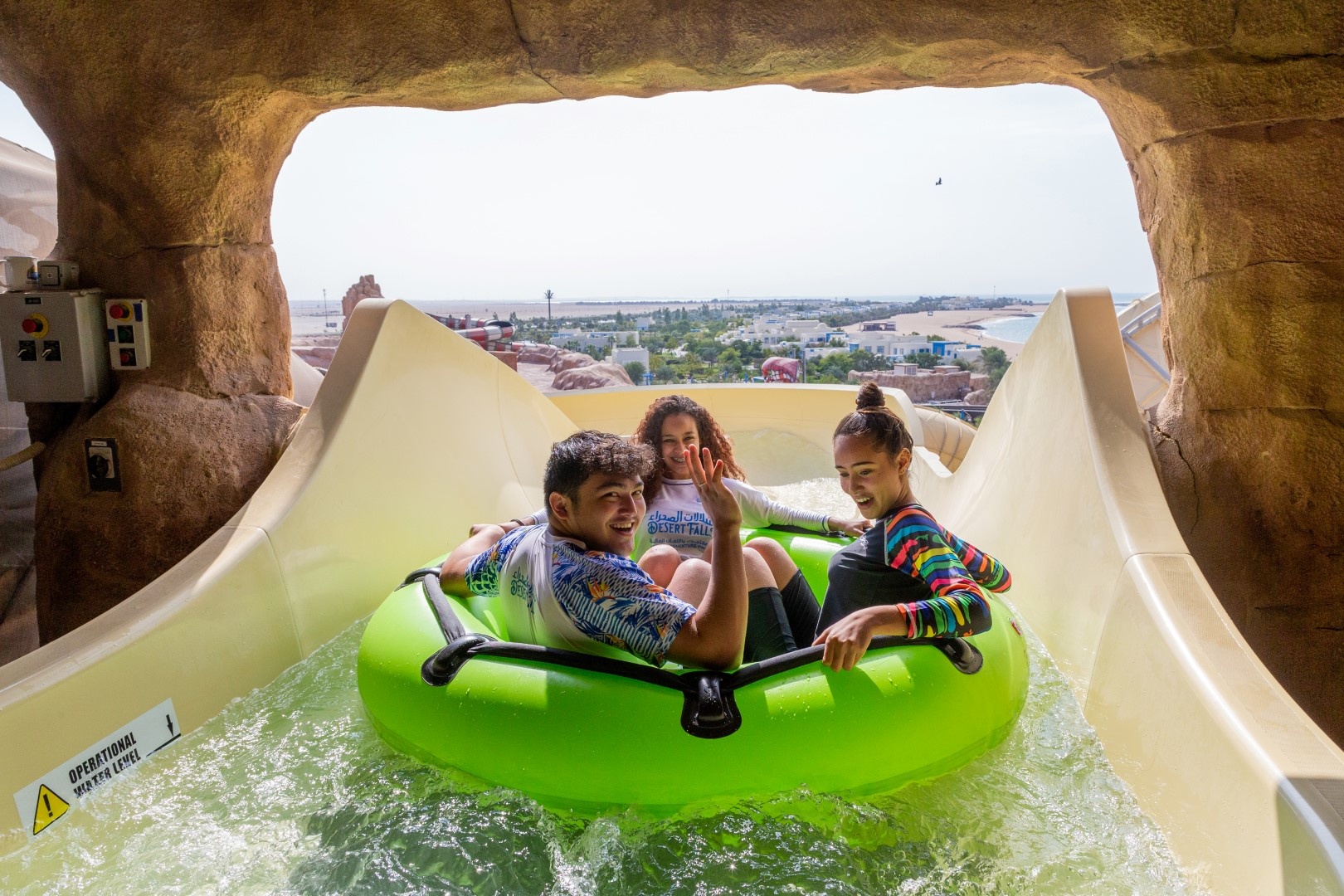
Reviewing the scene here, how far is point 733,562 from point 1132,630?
932mm

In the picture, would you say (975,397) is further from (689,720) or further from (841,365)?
(689,720)

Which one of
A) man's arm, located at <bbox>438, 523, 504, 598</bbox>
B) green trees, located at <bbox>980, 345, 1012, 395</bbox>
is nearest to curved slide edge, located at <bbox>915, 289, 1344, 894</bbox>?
man's arm, located at <bbox>438, 523, 504, 598</bbox>

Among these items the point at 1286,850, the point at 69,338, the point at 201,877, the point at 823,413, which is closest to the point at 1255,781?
the point at 1286,850

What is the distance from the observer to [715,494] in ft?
4.46

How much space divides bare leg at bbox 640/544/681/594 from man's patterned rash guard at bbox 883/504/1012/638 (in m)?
0.47

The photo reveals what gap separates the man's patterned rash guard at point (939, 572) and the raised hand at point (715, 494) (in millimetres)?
427

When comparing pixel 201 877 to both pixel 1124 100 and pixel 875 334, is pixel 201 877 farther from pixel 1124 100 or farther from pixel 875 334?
pixel 875 334

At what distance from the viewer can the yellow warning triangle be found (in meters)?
1.56

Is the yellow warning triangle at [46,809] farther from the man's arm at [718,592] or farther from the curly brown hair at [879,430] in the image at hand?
the curly brown hair at [879,430]

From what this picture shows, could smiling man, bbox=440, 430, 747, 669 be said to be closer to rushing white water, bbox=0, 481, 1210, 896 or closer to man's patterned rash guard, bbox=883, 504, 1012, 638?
rushing white water, bbox=0, 481, 1210, 896

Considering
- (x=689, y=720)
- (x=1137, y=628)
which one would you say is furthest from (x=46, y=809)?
(x=1137, y=628)

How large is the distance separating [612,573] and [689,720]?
266 millimetres

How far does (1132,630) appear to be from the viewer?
1753 millimetres

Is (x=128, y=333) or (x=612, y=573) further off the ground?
(x=128, y=333)
